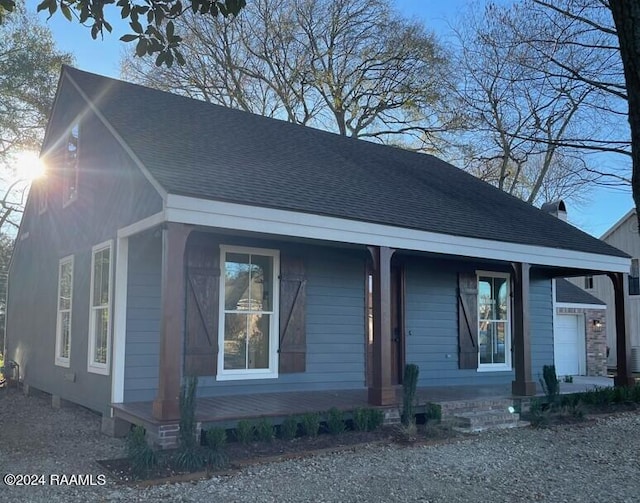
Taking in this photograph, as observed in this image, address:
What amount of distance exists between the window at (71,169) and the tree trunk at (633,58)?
8870mm

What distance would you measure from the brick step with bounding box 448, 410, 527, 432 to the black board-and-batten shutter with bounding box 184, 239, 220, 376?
324 centimetres

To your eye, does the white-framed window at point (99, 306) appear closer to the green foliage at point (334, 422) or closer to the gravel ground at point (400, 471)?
the gravel ground at point (400, 471)

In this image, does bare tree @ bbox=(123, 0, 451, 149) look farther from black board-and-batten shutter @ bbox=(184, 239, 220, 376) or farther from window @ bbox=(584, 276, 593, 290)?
black board-and-batten shutter @ bbox=(184, 239, 220, 376)

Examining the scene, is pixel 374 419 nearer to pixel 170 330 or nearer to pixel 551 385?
pixel 170 330

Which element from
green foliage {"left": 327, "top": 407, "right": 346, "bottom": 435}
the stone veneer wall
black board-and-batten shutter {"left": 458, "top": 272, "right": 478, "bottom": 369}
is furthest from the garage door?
green foliage {"left": 327, "top": 407, "right": 346, "bottom": 435}

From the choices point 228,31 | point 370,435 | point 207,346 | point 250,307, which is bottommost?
point 370,435

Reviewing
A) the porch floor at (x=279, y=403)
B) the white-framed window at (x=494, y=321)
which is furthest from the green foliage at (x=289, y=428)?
the white-framed window at (x=494, y=321)

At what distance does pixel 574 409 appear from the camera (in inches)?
344

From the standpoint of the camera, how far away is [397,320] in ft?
33.2

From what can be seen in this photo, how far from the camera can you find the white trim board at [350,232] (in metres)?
6.44

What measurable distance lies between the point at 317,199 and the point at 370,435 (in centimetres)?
296

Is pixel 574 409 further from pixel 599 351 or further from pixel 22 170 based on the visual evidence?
pixel 22 170

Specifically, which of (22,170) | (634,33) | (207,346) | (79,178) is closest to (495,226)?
(207,346)

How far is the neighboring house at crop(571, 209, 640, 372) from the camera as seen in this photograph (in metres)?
23.2
